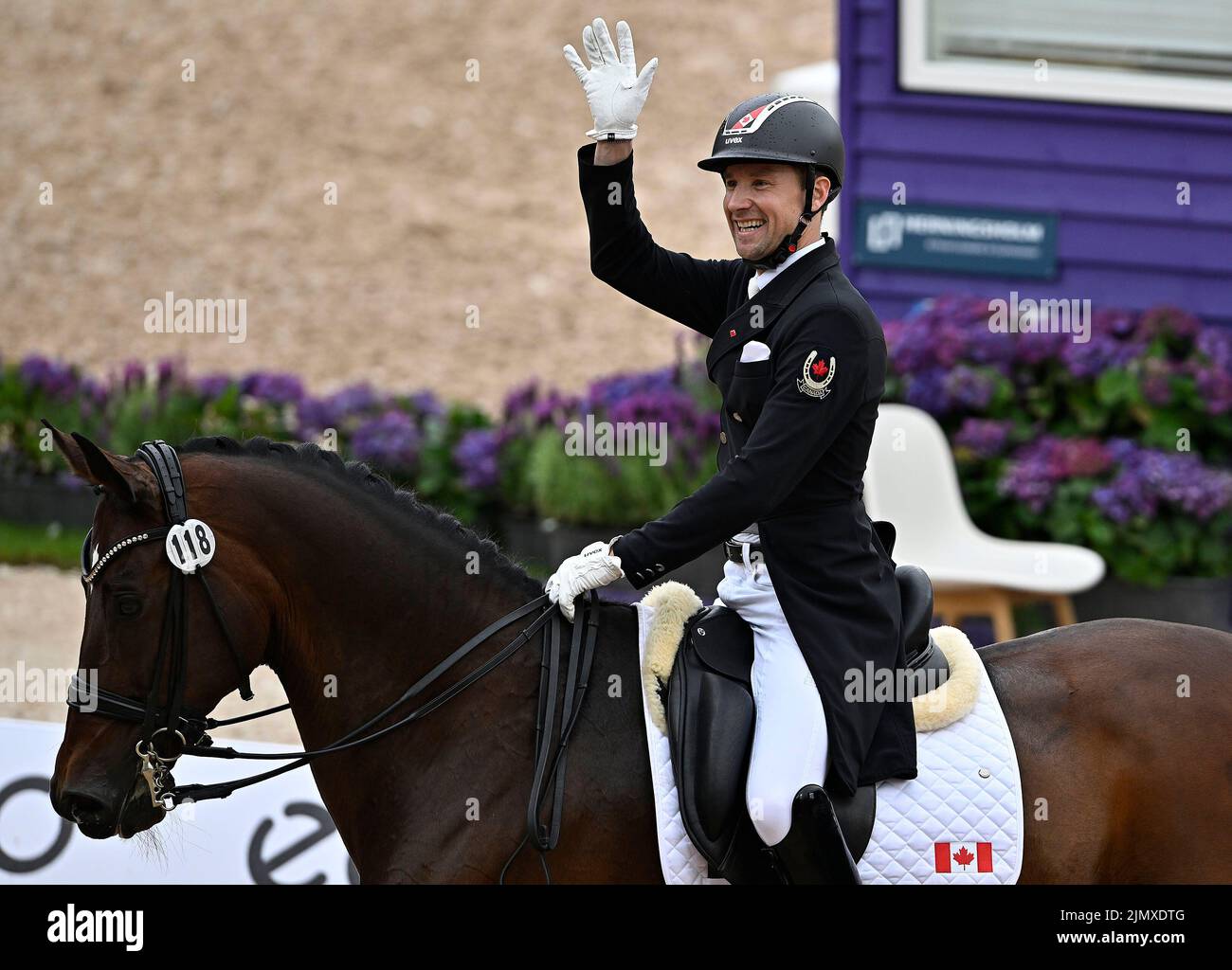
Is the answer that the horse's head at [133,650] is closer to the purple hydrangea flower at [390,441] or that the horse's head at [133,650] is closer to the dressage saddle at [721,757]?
the dressage saddle at [721,757]

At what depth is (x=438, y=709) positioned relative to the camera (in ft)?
10.5

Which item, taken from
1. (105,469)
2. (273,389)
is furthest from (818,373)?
(273,389)

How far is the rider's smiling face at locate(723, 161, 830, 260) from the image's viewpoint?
3215 millimetres

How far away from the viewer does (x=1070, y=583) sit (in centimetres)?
675

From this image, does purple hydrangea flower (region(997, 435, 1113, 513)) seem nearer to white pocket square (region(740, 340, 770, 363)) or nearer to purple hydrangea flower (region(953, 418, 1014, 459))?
purple hydrangea flower (region(953, 418, 1014, 459))

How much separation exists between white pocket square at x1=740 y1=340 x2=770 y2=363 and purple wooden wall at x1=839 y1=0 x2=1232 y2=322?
530cm

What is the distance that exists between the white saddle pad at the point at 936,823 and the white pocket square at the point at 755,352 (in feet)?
2.44

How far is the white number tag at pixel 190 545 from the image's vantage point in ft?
9.85

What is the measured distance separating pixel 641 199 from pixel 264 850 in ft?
38.8

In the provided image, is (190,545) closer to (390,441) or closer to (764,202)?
(764,202)

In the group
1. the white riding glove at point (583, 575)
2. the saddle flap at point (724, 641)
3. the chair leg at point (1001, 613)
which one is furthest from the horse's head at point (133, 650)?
the chair leg at point (1001, 613)

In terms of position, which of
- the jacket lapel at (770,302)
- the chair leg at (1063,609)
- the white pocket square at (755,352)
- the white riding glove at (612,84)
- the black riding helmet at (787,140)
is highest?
the white riding glove at (612,84)
